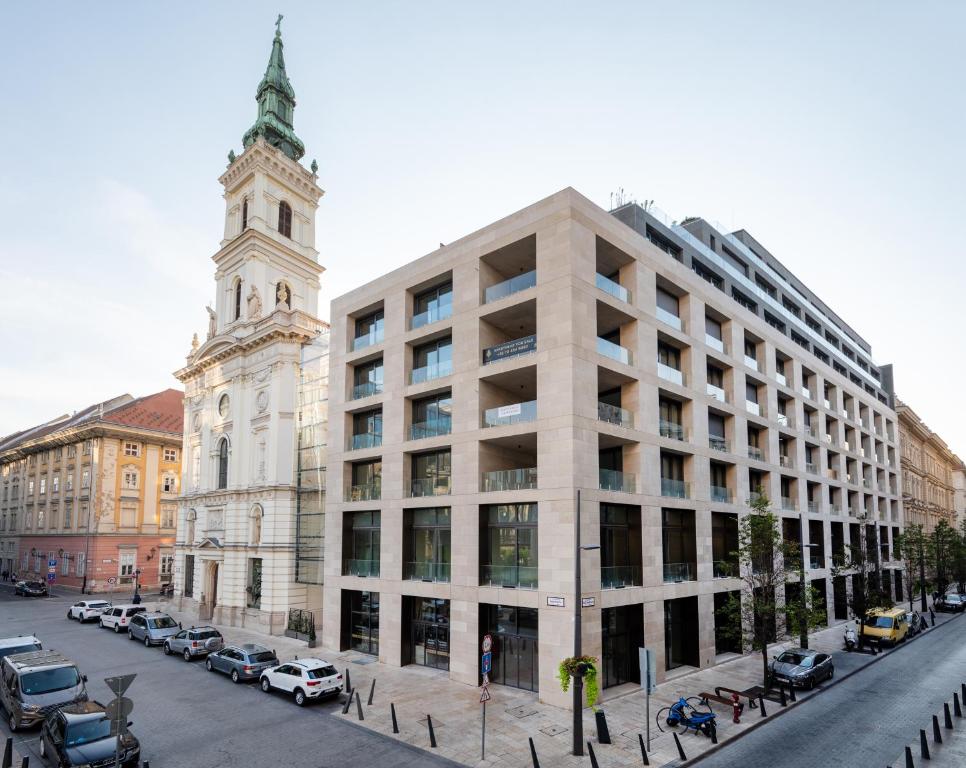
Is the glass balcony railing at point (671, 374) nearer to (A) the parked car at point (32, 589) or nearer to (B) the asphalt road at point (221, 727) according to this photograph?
(B) the asphalt road at point (221, 727)

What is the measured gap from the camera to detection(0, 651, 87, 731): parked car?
62.0ft

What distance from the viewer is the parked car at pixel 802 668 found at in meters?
23.8

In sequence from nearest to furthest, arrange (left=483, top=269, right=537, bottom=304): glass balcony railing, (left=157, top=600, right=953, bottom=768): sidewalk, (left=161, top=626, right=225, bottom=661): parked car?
(left=157, top=600, right=953, bottom=768): sidewalk
(left=483, top=269, right=537, bottom=304): glass balcony railing
(left=161, top=626, right=225, bottom=661): parked car

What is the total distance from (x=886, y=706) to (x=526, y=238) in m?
21.4

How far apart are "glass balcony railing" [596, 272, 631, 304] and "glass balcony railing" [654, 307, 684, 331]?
1984 millimetres

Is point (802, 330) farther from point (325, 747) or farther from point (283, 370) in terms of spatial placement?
point (325, 747)

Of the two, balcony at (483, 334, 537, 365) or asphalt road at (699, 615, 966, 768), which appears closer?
asphalt road at (699, 615, 966, 768)

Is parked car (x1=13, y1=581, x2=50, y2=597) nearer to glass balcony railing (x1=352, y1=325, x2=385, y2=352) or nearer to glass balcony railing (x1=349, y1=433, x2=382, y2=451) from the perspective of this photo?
glass balcony railing (x1=349, y1=433, x2=382, y2=451)

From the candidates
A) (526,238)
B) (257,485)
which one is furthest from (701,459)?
(257,485)

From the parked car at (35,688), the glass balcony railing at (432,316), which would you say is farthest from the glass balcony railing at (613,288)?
the parked car at (35,688)

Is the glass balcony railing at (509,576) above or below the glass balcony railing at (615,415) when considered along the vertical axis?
below

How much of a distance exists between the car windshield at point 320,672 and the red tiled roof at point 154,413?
48.5m

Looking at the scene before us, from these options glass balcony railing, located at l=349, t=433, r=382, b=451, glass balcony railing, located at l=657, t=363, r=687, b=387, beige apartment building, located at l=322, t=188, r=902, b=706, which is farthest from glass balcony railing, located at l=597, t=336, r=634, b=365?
glass balcony railing, located at l=349, t=433, r=382, b=451

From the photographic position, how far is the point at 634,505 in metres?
25.4
